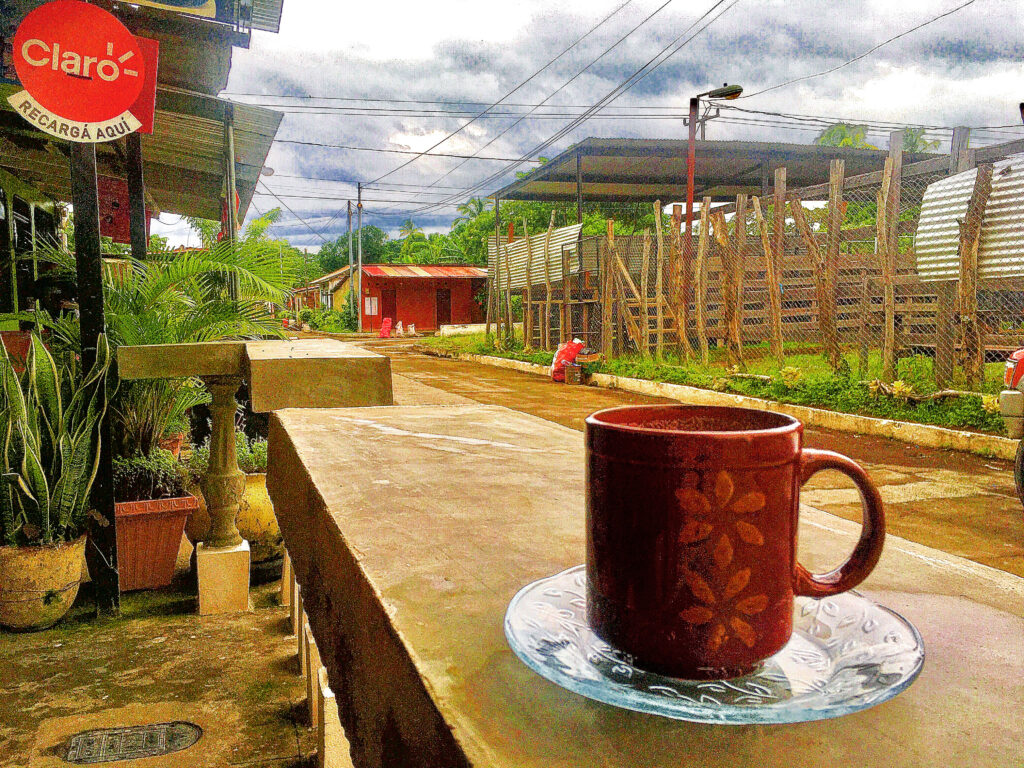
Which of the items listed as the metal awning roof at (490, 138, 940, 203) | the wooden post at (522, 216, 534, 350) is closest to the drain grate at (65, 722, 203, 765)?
the wooden post at (522, 216, 534, 350)

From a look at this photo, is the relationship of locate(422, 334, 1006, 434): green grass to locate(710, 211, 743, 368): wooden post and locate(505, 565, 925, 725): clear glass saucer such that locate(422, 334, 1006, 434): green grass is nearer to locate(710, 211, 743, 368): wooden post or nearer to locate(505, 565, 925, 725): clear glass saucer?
locate(710, 211, 743, 368): wooden post

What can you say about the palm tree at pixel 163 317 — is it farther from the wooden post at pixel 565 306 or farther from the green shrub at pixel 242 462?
the wooden post at pixel 565 306

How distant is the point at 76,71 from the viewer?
10.5ft

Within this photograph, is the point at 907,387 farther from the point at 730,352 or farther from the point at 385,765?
the point at 385,765

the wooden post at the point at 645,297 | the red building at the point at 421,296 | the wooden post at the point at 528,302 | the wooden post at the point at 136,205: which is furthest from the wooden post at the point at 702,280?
the red building at the point at 421,296

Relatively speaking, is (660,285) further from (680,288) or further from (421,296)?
(421,296)

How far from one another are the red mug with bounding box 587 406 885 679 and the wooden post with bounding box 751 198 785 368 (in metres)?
8.77

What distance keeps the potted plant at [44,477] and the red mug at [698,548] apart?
9.87ft

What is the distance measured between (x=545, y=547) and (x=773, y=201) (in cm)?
891

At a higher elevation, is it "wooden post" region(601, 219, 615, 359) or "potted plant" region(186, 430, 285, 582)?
"wooden post" region(601, 219, 615, 359)

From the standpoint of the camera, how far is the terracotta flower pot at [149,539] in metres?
3.36

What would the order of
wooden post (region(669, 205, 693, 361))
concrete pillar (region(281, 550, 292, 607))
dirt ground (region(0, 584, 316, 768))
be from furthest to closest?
wooden post (region(669, 205, 693, 361)) → concrete pillar (region(281, 550, 292, 607)) → dirt ground (region(0, 584, 316, 768))

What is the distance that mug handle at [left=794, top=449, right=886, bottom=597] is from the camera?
59 cm

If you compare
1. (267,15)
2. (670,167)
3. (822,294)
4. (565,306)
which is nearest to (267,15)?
(267,15)
